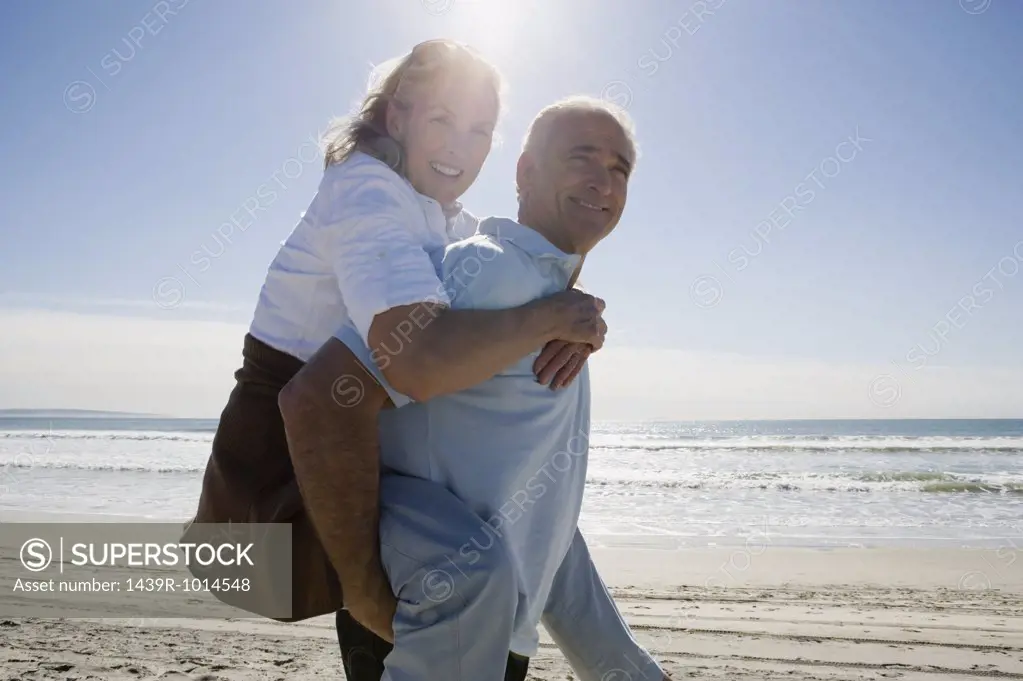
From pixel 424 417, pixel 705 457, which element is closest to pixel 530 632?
pixel 424 417

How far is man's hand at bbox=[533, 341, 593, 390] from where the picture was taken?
1499 mm

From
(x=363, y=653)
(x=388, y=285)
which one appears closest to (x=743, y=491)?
(x=363, y=653)

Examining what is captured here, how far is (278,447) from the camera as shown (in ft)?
5.30

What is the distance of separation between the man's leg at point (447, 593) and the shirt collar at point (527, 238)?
0.50 metres

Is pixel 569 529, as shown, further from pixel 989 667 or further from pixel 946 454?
pixel 946 454

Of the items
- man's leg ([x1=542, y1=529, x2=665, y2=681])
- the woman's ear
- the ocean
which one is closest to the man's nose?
the woman's ear

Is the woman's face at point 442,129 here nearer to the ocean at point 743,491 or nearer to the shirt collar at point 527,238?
the shirt collar at point 527,238

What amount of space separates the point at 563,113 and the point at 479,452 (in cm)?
74

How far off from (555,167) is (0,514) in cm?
1259

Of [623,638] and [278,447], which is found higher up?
[278,447]

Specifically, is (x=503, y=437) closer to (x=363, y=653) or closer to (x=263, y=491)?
(x=263, y=491)

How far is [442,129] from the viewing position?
5.77ft

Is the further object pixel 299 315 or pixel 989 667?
pixel 989 667

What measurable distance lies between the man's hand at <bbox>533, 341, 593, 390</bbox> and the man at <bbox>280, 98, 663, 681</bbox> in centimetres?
3
